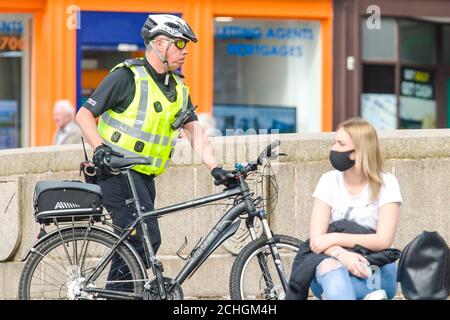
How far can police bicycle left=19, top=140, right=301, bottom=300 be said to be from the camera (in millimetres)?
7461

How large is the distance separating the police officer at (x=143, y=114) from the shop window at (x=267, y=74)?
25.6 feet

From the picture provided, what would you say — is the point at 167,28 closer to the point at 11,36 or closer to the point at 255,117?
the point at 11,36

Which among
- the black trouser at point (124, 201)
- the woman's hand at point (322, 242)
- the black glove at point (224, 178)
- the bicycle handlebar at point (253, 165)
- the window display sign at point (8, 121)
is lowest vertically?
the woman's hand at point (322, 242)

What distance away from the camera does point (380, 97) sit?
1628 cm

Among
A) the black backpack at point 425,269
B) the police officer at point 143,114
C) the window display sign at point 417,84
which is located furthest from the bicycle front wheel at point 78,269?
the window display sign at point 417,84

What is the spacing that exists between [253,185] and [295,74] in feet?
23.3

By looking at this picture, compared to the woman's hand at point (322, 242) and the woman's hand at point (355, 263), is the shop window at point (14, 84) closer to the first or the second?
the woman's hand at point (322, 242)

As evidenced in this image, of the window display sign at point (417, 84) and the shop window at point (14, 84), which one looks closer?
the shop window at point (14, 84)

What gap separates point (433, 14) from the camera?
53.5ft

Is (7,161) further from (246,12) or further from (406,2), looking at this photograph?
(406,2)

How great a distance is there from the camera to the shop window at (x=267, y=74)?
1586 centimetres

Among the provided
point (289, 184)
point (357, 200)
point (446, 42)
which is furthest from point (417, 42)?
point (357, 200)

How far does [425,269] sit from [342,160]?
28.9 inches

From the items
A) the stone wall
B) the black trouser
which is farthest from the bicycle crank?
the stone wall
